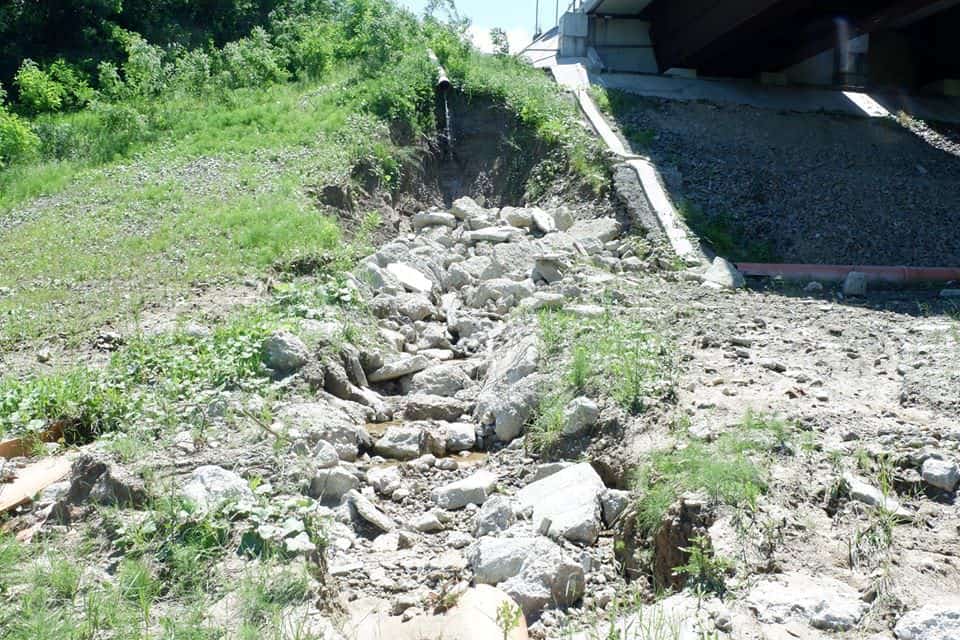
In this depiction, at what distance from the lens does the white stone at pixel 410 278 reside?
29.1 feet

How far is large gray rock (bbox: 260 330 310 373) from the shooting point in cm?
639

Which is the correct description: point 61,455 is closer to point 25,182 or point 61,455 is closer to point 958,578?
point 958,578

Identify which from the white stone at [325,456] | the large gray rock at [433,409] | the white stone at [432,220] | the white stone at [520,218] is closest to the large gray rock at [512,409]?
the large gray rock at [433,409]

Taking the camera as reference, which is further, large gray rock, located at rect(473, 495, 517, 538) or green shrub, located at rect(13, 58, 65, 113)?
green shrub, located at rect(13, 58, 65, 113)

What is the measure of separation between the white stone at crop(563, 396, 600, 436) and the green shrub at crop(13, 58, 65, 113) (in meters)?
12.6

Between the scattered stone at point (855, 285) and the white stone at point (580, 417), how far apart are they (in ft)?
12.8

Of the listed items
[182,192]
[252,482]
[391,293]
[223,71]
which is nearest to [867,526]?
[252,482]

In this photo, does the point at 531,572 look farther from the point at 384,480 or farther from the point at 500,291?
the point at 500,291

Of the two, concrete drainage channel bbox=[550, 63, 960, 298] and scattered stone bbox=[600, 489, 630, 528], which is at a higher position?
concrete drainage channel bbox=[550, 63, 960, 298]

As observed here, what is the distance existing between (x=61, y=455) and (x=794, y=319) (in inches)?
205

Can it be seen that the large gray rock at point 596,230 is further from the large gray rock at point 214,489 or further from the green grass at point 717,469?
the large gray rock at point 214,489

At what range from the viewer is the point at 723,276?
339 inches

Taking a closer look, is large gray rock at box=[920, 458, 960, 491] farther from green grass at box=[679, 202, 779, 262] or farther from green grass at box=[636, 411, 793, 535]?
green grass at box=[679, 202, 779, 262]

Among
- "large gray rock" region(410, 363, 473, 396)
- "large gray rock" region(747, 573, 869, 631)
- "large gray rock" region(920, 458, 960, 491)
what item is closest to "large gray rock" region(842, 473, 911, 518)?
"large gray rock" region(920, 458, 960, 491)
